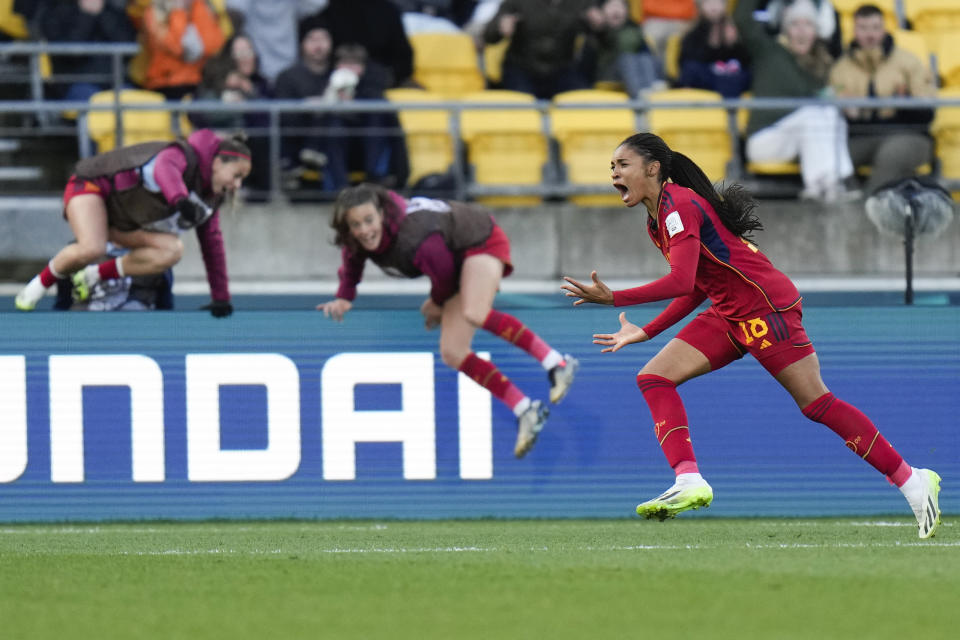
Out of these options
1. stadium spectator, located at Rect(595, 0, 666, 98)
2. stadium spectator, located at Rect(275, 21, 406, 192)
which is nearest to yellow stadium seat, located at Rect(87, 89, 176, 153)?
stadium spectator, located at Rect(275, 21, 406, 192)

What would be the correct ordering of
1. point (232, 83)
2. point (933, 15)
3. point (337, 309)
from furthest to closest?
point (933, 15)
point (232, 83)
point (337, 309)

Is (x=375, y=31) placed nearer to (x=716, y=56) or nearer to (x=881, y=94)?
(x=716, y=56)

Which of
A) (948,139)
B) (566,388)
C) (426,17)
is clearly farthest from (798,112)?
(566,388)

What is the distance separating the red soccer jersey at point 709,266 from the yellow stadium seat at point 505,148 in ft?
18.4

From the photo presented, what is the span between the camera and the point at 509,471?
328 inches

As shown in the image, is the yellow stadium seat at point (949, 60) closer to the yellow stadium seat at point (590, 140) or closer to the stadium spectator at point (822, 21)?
the stadium spectator at point (822, 21)

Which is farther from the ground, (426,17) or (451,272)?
(426,17)

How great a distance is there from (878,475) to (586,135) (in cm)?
461

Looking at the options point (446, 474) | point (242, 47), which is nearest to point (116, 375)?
point (446, 474)

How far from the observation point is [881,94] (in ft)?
39.7

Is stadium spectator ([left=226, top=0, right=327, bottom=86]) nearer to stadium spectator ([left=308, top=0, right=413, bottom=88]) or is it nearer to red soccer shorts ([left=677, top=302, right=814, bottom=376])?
stadium spectator ([left=308, top=0, right=413, bottom=88])

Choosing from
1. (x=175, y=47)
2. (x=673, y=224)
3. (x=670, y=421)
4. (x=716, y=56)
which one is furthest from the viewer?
(x=716, y=56)

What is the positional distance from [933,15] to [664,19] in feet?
7.86

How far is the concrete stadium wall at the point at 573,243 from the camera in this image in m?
11.5
